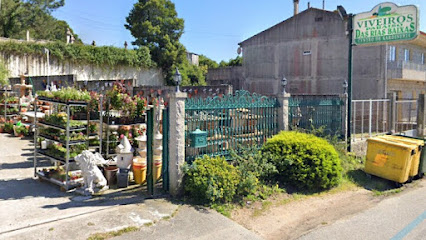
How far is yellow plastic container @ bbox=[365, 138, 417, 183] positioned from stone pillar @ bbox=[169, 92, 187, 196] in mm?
5452

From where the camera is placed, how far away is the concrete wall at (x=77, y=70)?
21672 millimetres

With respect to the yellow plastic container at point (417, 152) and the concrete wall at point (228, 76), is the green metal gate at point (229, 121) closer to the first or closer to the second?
the yellow plastic container at point (417, 152)

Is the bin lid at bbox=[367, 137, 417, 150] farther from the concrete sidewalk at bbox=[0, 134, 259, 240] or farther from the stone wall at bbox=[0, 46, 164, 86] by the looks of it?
the stone wall at bbox=[0, 46, 164, 86]

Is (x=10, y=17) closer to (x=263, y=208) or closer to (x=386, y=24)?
(x=386, y=24)

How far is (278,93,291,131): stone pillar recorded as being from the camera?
881 cm

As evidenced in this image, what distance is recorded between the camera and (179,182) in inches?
255

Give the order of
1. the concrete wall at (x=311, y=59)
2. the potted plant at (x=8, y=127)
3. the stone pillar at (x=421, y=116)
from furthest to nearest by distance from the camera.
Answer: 1. the concrete wall at (x=311, y=59)
2. the stone pillar at (x=421, y=116)
3. the potted plant at (x=8, y=127)

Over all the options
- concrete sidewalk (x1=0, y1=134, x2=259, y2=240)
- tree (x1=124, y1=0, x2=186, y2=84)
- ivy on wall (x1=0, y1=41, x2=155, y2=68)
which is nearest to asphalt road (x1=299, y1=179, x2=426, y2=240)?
concrete sidewalk (x1=0, y1=134, x2=259, y2=240)

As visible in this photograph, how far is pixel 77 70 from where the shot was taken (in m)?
24.8

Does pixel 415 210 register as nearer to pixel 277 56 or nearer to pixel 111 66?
pixel 277 56

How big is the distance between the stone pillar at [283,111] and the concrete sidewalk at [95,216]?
12.3 ft

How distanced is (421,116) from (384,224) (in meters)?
10.8

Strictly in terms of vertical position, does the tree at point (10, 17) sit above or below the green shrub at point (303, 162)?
above

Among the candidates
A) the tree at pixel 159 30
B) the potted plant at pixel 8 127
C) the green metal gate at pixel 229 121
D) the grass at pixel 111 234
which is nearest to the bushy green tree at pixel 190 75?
the tree at pixel 159 30
